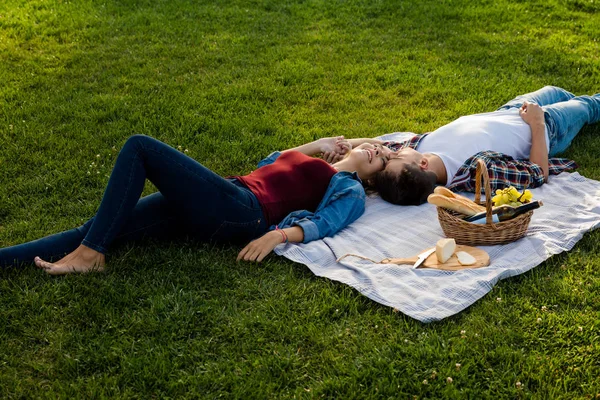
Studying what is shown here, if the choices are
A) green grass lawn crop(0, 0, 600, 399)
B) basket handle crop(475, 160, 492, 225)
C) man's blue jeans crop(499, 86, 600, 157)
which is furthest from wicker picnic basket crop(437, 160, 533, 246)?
man's blue jeans crop(499, 86, 600, 157)

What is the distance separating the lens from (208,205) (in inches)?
183

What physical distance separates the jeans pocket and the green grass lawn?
167 mm

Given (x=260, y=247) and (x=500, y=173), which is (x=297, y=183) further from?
(x=500, y=173)

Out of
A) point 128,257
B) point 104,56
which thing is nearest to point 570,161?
point 128,257

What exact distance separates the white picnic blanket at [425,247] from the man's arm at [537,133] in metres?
0.24

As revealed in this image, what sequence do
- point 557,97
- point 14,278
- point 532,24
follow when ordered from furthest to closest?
point 532,24 < point 557,97 < point 14,278

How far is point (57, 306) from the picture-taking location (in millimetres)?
4211

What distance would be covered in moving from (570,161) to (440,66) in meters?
3.18

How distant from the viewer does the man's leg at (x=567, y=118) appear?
6.45 meters

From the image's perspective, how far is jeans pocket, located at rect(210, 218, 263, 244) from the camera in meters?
4.79

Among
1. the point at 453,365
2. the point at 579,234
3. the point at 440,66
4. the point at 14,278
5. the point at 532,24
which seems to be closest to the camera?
the point at 453,365

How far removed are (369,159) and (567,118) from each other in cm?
238

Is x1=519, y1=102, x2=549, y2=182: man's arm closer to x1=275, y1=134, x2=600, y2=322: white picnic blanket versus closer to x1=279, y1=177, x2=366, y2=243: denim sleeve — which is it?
x1=275, y1=134, x2=600, y2=322: white picnic blanket

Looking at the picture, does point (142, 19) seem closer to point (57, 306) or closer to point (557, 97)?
point (557, 97)
